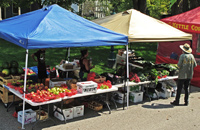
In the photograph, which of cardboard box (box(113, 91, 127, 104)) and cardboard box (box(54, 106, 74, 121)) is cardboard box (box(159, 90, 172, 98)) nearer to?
cardboard box (box(113, 91, 127, 104))

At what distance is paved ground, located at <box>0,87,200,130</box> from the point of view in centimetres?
712

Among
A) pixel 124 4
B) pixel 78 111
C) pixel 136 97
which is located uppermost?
pixel 124 4

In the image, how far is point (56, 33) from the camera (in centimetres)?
720

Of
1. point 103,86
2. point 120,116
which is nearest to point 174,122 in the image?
point 120,116

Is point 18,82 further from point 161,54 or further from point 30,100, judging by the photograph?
point 161,54

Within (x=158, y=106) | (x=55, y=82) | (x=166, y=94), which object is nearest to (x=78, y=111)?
(x=55, y=82)

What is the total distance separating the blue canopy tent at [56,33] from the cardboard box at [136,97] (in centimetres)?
215

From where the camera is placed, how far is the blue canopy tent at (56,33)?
262 inches

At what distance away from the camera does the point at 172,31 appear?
1014cm

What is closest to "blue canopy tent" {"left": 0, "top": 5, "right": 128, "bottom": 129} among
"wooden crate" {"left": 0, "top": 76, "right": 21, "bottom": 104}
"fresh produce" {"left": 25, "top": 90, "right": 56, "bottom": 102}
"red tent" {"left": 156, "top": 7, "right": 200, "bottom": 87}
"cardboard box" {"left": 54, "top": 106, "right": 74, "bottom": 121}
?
"fresh produce" {"left": 25, "top": 90, "right": 56, "bottom": 102}

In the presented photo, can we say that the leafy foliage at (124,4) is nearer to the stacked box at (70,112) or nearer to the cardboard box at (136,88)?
the cardboard box at (136,88)

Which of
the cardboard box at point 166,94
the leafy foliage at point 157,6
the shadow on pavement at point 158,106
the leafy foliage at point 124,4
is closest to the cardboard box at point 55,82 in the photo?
the shadow on pavement at point 158,106

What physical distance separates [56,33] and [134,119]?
3368mm

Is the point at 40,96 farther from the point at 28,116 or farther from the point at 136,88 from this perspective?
the point at 136,88
